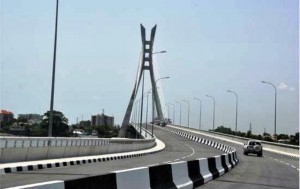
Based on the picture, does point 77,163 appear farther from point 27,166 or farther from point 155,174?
point 155,174

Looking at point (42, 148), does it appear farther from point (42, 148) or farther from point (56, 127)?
point (56, 127)

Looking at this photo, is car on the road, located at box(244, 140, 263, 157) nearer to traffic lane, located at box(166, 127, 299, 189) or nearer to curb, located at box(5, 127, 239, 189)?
traffic lane, located at box(166, 127, 299, 189)

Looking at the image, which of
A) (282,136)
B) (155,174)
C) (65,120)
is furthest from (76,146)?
(282,136)

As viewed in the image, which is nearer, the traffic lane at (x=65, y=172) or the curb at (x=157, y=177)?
the curb at (x=157, y=177)

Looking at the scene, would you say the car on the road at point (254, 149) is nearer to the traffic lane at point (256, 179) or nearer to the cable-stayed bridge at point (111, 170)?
the cable-stayed bridge at point (111, 170)

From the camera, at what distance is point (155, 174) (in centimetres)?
1147

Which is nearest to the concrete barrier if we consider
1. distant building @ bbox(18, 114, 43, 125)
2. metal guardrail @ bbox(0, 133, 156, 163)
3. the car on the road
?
metal guardrail @ bbox(0, 133, 156, 163)

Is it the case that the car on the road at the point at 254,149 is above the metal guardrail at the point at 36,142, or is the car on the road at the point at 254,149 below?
below

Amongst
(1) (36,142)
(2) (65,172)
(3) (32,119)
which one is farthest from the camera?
(3) (32,119)

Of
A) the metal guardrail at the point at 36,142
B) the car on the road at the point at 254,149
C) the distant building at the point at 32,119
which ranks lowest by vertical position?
the car on the road at the point at 254,149

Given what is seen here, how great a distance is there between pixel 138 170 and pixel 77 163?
60.8 feet

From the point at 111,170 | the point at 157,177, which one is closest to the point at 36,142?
the point at 111,170

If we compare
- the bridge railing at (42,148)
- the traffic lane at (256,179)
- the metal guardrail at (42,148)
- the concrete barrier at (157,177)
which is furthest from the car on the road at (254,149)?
the concrete barrier at (157,177)

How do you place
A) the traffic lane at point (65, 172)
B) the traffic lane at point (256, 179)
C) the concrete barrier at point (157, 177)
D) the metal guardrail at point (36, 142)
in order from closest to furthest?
the concrete barrier at point (157, 177)
the traffic lane at point (256, 179)
the traffic lane at point (65, 172)
the metal guardrail at point (36, 142)
